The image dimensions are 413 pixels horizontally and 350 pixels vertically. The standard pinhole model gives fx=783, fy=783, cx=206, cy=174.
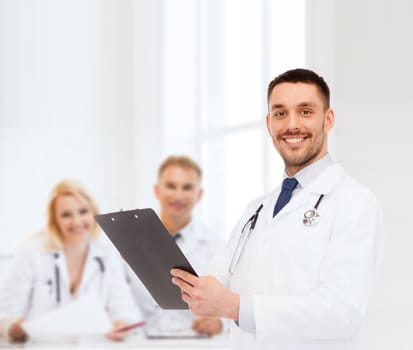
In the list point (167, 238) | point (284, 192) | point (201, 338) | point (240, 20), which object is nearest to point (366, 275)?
point (284, 192)

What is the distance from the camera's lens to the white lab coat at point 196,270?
3812 mm

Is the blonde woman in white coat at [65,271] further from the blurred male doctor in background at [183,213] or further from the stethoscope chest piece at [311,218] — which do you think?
the stethoscope chest piece at [311,218]

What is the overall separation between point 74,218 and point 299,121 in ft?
7.09

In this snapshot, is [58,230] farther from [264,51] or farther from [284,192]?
[284,192]

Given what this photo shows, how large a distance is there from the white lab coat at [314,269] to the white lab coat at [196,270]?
5.71 feet

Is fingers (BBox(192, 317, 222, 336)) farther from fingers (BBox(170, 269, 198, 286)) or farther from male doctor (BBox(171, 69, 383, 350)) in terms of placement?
fingers (BBox(170, 269, 198, 286))

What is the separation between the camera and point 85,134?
4039 millimetres

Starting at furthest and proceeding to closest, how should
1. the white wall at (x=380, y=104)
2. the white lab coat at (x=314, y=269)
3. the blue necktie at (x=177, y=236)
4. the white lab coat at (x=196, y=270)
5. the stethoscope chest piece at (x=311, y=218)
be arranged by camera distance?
the blue necktie at (x=177, y=236), the white lab coat at (x=196, y=270), the white wall at (x=380, y=104), the stethoscope chest piece at (x=311, y=218), the white lab coat at (x=314, y=269)

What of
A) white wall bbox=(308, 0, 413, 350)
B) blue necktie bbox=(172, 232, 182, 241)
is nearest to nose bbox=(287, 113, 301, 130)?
white wall bbox=(308, 0, 413, 350)

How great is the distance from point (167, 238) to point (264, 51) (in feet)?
7.30

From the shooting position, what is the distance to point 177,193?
13.1ft

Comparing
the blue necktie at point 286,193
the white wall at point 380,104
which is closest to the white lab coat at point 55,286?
the white wall at point 380,104

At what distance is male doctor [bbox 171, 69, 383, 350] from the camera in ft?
6.07

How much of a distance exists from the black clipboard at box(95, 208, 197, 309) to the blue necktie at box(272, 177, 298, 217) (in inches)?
12.6
